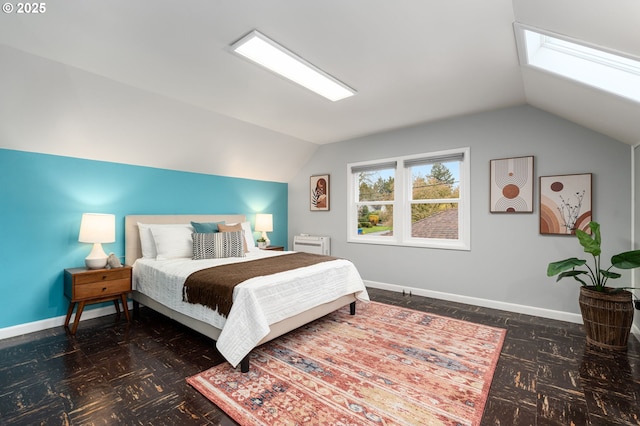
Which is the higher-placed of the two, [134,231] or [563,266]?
[134,231]

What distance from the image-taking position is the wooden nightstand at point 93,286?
2852mm

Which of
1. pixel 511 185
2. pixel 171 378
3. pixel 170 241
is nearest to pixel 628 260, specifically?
pixel 511 185

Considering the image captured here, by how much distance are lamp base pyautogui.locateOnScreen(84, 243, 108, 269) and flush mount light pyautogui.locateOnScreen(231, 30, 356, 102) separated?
8.50 ft

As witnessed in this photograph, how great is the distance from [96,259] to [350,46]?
10.8ft

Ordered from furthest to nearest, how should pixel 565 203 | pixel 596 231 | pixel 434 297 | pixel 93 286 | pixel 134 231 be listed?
pixel 434 297
pixel 134 231
pixel 565 203
pixel 93 286
pixel 596 231

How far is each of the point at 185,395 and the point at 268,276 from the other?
3.37ft

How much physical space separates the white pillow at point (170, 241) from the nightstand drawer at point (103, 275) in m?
0.38

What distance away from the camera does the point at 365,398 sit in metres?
1.90

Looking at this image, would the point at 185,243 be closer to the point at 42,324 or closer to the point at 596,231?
the point at 42,324

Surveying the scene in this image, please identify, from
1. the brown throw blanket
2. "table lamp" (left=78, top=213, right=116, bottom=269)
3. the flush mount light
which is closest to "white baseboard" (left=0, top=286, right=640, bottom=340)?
"table lamp" (left=78, top=213, right=116, bottom=269)

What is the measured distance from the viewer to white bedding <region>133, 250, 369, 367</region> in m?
2.22

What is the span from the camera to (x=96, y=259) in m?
3.10

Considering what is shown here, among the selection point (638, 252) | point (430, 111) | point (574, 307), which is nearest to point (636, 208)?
point (638, 252)

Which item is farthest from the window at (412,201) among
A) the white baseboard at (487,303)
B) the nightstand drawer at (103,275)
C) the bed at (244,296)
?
the nightstand drawer at (103,275)
